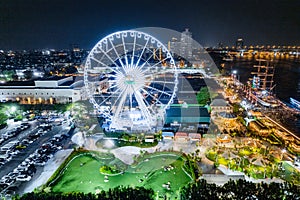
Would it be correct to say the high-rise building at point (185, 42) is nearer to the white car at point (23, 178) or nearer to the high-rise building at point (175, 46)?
the high-rise building at point (175, 46)

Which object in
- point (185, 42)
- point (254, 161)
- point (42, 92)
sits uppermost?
point (185, 42)

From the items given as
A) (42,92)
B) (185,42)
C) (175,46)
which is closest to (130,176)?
(42,92)

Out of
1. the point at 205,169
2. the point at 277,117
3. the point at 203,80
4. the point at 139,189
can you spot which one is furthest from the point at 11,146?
the point at 203,80

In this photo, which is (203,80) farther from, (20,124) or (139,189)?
(139,189)

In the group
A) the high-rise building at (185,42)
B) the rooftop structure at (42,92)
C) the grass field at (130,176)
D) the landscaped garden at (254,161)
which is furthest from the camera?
the high-rise building at (185,42)

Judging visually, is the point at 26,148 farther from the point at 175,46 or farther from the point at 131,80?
the point at 175,46

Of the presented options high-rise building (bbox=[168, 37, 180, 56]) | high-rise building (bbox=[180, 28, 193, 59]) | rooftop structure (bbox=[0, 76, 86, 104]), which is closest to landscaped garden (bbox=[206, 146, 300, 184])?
rooftop structure (bbox=[0, 76, 86, 104])

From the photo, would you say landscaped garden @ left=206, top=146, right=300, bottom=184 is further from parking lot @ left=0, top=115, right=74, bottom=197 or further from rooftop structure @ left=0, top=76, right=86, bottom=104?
rooftop structure @ left=0, top=76, right=86, bottom=104

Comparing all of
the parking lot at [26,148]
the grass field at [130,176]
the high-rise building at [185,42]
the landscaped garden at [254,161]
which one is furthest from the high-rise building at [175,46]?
the grass field at [130,176]
